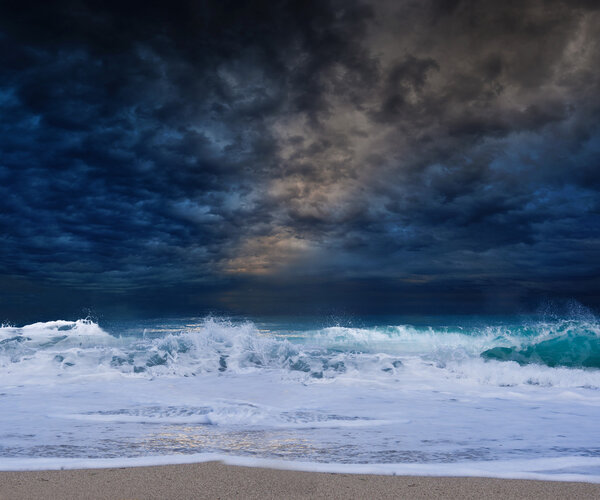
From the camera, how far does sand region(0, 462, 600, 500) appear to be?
330 centimetres

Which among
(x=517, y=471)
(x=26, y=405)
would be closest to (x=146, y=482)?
(x=517, y=471)

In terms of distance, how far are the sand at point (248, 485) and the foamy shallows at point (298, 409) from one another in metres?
0.22

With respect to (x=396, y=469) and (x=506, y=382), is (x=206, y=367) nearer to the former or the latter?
(x=506, y=382)

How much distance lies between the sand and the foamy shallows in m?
0.22

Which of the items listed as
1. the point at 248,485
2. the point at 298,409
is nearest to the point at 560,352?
the point at 298,409

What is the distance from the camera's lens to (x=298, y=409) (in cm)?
702

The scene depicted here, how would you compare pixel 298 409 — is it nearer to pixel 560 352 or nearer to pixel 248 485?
pixel 248 485

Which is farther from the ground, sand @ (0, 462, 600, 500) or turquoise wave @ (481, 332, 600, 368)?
turquoise wave @ (481, 332, 600, 368)

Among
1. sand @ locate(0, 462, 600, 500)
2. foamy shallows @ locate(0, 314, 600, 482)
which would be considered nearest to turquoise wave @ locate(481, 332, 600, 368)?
foamy shallows @ locate(0, 314, 600, 482)

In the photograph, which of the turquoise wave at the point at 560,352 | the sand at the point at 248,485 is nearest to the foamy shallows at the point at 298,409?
the turquoise wave at the point at 560,352

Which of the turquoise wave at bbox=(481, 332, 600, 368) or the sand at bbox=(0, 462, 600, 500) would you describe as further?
the turquoise wave at bbox=(481, 332, 600, 368)

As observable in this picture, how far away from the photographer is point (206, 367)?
11703 millimetres

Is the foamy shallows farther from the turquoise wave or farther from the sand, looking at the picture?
the sand

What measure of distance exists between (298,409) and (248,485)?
11.8 ft
